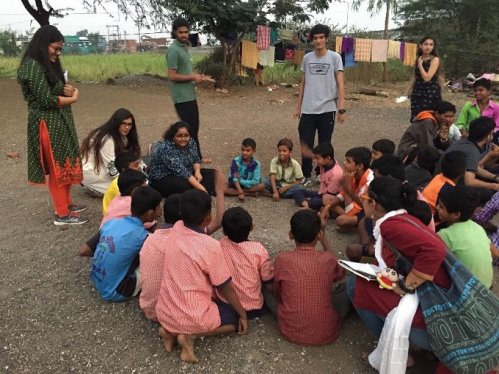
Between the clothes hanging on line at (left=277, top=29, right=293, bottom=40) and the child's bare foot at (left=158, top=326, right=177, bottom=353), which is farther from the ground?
the clothes hanging on line at (left=277, top=29, right=293, bottom=40)

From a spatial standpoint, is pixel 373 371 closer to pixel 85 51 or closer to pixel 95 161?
pixel 95 161

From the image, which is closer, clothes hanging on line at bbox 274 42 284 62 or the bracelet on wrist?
the bracelet on wrist

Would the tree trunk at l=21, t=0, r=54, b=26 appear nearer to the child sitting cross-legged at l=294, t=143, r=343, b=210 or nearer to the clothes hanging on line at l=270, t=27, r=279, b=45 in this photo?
the clothes hanging on line at l=270, t=27, r=279, b=45

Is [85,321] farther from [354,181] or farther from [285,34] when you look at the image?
[285,34]

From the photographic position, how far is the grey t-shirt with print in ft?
15.9

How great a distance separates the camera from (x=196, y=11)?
36.9 feet

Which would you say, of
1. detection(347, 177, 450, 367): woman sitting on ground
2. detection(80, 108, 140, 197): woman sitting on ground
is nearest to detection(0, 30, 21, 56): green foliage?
detection(80, 108, 140, 197): woman sitting on ground

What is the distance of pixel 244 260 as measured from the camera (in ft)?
8.54

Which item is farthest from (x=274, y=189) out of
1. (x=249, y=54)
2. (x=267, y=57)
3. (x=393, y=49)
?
(x=393, y=49)

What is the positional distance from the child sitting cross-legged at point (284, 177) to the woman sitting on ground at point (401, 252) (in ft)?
7.84

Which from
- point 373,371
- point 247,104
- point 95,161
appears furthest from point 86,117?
point 373,371

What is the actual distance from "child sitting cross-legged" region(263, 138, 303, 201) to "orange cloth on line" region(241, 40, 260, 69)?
28.7 ft

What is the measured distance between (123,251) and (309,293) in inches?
46.8

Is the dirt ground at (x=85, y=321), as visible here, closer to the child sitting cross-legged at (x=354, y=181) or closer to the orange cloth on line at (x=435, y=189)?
the child sitting cross-legged at (x=354, y=181)
